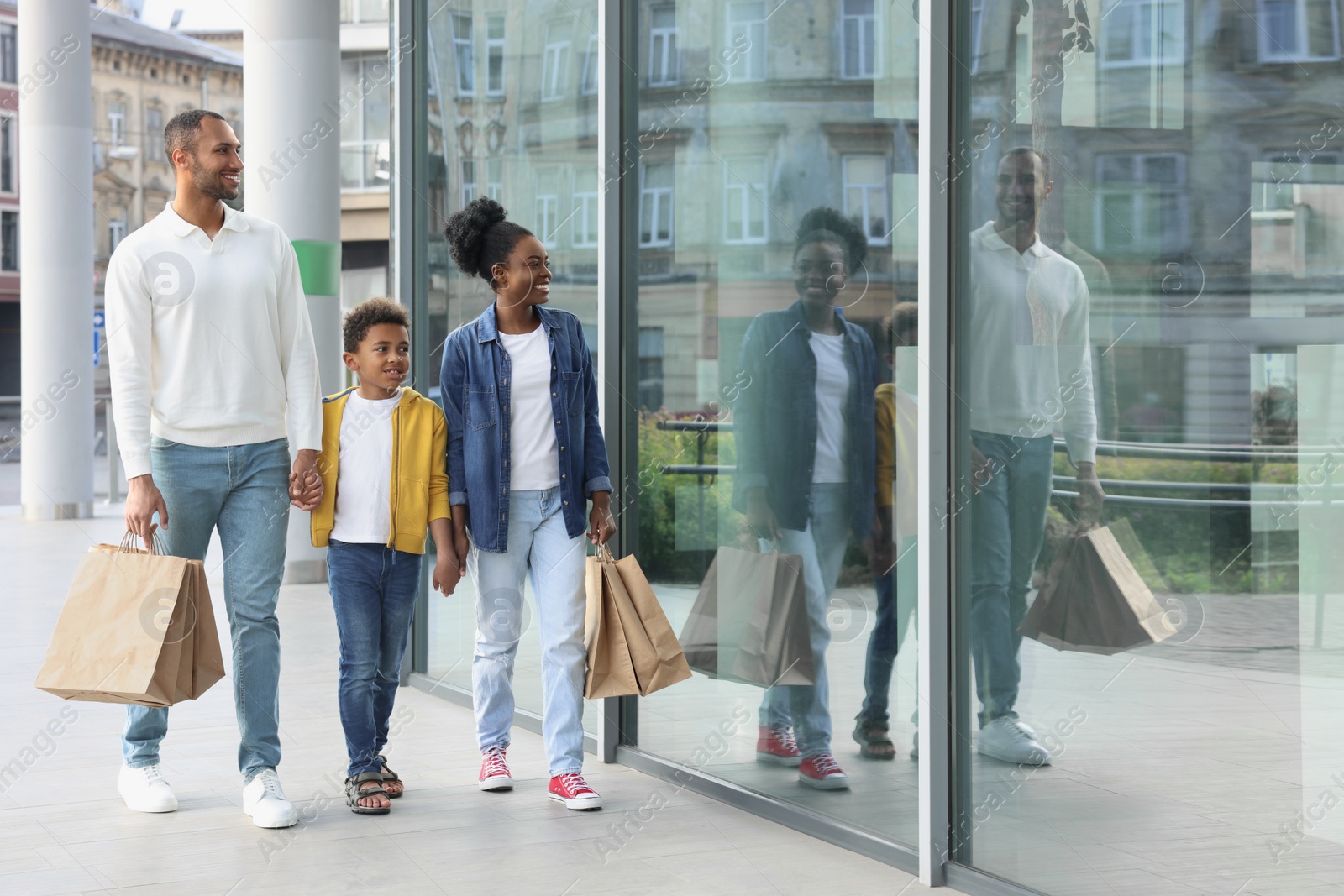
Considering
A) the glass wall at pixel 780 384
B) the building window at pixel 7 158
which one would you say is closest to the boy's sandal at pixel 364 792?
the glass wall at pixel 780 384

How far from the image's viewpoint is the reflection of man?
3.28 metres

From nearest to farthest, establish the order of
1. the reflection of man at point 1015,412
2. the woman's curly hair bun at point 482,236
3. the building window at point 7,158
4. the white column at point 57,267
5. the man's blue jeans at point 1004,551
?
the reflection of man at point 1015,412
the man's blue jeans at point 1004,551
the woman's curly hair bun at point 482,236
the white column at point 57,267
the building window at point 7,158

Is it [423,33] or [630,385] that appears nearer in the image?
[630,385]

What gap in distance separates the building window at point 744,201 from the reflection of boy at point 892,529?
2.35 ft

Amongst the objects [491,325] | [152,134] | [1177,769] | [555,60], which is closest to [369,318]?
[491,325]

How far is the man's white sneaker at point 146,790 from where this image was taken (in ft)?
14.3

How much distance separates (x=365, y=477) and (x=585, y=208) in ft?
4.88

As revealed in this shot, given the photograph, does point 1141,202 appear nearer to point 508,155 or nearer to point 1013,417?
point 1013,417

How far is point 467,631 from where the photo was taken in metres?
6.42

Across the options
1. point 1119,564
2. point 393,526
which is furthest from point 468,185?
point 1119,564

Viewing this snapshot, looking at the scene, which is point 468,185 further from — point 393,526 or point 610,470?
point 393,526

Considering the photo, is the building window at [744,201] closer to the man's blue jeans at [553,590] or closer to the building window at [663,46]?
the building window at [663,46]

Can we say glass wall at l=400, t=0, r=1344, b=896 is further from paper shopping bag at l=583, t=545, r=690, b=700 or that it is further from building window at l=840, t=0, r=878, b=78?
paper shopping bag at l=583, t=545, r=690, b=700

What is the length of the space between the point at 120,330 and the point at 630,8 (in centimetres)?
203
